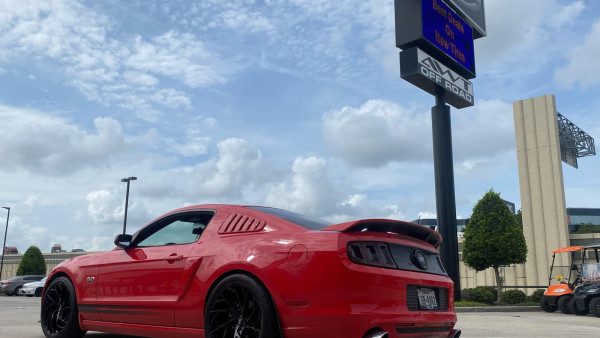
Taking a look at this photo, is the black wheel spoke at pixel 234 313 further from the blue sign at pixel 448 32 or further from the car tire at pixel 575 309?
the blue sign at pixel 448 32

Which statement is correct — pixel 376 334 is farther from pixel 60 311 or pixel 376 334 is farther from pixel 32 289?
pixel 32 289

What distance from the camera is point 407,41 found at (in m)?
17.4

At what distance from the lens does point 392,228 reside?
13.9 ft

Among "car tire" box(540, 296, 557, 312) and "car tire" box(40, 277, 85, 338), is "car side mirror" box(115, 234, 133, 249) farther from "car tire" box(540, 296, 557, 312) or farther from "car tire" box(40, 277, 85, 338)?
"car tire" box(540, 296, 557, 312)

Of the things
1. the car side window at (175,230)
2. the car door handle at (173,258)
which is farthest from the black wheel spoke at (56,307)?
the car door handle at (173,258)

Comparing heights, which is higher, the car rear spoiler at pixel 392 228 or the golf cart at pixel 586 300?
the car rear spoiler at pixel 392 228

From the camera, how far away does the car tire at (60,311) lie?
17.7ft

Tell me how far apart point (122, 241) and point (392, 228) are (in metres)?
2.52

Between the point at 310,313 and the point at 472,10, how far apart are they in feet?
63.8

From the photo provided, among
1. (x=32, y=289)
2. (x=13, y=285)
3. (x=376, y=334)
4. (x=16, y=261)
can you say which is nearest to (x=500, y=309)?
(x=376, y=334)

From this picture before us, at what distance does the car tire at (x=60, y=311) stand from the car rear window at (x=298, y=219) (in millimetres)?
2190

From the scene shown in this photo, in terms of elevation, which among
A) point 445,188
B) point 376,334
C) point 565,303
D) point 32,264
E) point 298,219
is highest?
point 445,188

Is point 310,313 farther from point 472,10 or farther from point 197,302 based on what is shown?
point 472,10

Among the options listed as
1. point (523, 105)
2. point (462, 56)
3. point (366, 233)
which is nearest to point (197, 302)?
point (366, 233)
